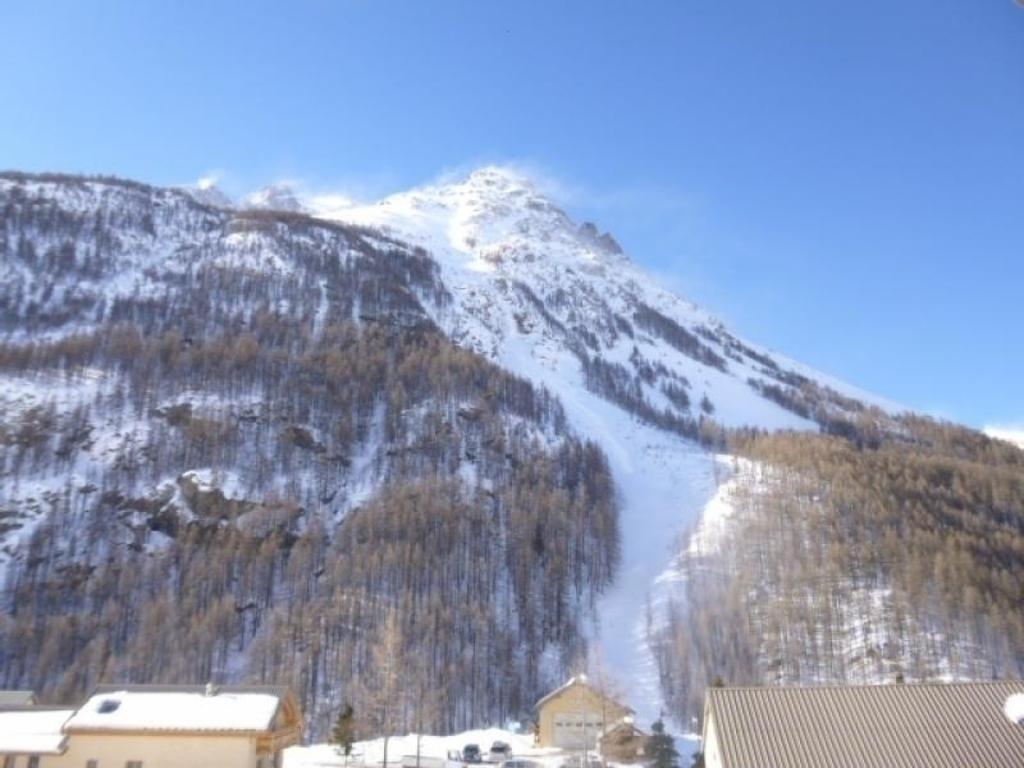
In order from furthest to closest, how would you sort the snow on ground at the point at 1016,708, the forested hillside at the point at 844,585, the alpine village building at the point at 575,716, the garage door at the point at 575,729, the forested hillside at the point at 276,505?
1. the forested hillside at the point at 276,505
2. the forested hillside at the point at 844,585
3. the garage door at the point at 575,729
4. the alpine village building at the point at 575,716
5. the snow on ground at the point at 1016,708

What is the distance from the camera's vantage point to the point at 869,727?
34312mm

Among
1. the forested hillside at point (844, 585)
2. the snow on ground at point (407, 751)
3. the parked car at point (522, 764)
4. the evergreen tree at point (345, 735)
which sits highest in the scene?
the forested hillside at point (844, 585)

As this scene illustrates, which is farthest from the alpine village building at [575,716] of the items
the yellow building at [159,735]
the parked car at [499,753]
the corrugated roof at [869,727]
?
the corrugated roof at [869,727]

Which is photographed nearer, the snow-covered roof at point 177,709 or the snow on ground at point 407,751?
the snow-covered roof at point 177,709

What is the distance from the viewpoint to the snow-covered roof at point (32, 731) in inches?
1626

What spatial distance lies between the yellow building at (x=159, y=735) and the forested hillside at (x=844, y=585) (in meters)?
64.0

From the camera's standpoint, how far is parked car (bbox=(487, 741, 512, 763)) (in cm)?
6386

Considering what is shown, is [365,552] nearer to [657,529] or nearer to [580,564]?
[580,564]

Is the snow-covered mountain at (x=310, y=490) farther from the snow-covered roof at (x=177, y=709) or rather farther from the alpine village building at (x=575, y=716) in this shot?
the snow-covered roof at (x=177, y=709)

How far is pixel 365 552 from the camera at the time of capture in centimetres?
12381

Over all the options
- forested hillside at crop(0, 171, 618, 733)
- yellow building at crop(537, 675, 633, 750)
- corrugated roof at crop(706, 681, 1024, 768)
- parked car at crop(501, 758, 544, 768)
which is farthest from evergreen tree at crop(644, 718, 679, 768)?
forested hillside at crop(0, 171, 618, 733)

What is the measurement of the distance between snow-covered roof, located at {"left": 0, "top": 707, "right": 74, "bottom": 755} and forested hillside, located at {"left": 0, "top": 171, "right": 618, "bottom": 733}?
47.1 meters

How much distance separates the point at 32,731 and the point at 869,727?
37836 mm

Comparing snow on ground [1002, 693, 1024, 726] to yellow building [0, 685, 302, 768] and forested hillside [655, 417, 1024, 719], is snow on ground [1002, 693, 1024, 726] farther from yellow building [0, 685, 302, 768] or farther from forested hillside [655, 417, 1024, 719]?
forested hillside [655, 417, 1024, 719]
